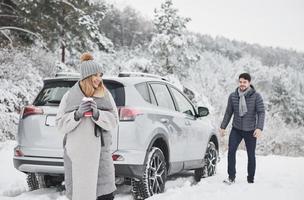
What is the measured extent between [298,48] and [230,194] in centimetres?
8185

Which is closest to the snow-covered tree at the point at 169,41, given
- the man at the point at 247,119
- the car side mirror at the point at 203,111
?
the car side mirror at the point at 203,111

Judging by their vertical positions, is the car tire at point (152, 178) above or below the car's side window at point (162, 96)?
below

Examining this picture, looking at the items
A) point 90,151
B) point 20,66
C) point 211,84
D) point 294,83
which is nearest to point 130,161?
point 90,151

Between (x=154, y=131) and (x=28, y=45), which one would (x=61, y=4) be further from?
(x=154, y=131)

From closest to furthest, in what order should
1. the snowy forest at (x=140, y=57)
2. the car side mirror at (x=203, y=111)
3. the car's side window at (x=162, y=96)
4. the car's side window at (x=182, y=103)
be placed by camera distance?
the car's side window at (x=162, y=96)
the car's side window at (x=182, y=103)
the car side mirror at (x=203, y=111)
the snowy forest at (x=140, y=57)

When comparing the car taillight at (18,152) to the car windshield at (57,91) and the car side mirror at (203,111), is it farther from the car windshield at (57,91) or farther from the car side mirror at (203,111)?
the car side mirror at (203,111)

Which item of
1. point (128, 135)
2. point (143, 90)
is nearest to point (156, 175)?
point (128, 135)

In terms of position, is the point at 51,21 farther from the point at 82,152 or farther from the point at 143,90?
the point at 82,152

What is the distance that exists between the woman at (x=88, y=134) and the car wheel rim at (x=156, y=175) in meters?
1.98

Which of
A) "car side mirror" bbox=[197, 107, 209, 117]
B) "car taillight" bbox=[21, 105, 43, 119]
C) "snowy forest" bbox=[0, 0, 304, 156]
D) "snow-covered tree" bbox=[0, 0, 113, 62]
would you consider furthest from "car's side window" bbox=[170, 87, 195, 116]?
"snow-covered tree" bbox=[0, 0, 113, 62]

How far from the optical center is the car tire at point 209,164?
27.8 ft

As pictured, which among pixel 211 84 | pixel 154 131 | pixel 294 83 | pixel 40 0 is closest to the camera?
pixel 154 131

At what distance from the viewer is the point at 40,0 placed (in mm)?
19375

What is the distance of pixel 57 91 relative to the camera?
6.22 m
